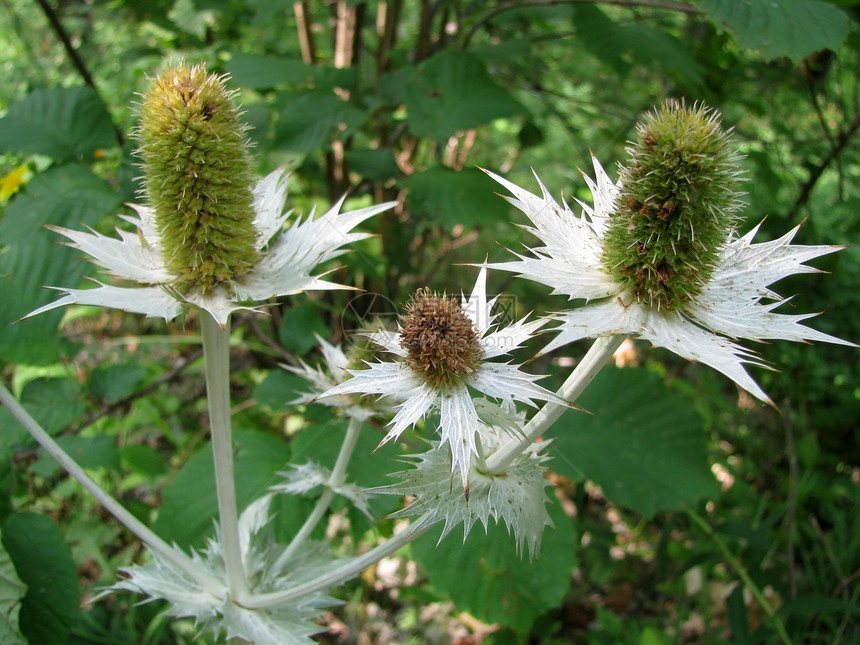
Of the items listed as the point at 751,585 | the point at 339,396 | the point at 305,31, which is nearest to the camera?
the point at 339,396

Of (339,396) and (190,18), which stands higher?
(190,18)

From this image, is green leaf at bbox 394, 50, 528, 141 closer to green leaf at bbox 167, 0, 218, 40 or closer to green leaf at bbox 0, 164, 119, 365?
green leaf at bbox 0, 164, 119, 365

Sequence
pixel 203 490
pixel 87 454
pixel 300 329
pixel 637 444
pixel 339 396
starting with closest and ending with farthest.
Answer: pixel 339 396, pixel 87 454, pixel 203 490, pixel 300 329, pixel 637 444

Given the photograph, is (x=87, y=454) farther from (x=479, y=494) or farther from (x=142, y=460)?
(x=479, y=494)

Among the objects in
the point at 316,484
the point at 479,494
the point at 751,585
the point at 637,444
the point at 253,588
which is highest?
the point at 479,494

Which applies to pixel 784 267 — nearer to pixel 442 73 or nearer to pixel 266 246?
pixel 266 246

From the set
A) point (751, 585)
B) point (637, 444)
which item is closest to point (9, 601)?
point (637, 444)

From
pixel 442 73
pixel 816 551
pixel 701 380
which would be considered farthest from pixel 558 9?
pixel 816 551
